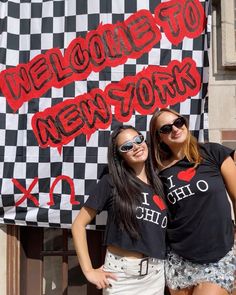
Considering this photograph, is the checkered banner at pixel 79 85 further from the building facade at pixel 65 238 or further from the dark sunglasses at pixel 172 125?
the dark sunglasses at pixel 172 125

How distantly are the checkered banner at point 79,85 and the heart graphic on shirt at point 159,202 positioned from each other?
696 mm

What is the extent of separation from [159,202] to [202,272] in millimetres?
425

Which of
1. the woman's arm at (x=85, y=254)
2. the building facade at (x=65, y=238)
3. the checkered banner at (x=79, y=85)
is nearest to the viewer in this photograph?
the woman's arm at (x=85, y=254)

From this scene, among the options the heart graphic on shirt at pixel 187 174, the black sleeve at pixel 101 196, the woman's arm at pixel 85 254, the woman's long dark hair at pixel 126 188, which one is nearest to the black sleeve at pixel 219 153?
the heart graphic on shirt at pixel 187 174

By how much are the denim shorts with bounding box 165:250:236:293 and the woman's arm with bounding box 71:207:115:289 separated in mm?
349

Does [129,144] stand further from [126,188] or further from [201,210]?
[201,210]

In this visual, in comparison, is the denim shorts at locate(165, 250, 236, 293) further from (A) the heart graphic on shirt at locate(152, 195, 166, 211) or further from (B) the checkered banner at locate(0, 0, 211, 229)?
(B) the checkered banner at locate(0, 0, 211, 229)

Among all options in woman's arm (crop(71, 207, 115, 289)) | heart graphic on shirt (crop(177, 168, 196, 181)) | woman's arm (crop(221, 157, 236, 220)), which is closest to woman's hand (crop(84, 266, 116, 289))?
woman's arm (crop(71, 207, 115, 289))

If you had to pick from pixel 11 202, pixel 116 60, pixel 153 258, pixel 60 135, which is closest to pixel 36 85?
pixel 60 135

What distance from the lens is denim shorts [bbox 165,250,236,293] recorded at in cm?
196

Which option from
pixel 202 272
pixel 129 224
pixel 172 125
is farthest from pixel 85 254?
pixel 172 125

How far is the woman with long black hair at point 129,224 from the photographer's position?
2035mm

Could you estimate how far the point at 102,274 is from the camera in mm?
2070

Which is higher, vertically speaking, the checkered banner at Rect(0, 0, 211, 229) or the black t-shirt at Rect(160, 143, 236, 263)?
the checkered banner at Rect(0, 0, 211, 229)
